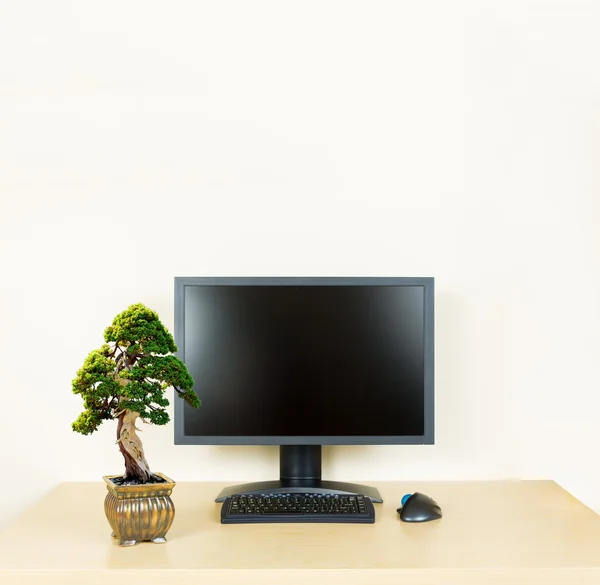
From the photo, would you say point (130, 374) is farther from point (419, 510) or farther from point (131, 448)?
point (419, 510)

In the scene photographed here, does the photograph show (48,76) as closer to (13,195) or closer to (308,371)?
(13,195)

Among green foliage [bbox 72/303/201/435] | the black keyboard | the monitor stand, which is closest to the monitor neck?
the monitor stand

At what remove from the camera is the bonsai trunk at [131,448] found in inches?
60.4

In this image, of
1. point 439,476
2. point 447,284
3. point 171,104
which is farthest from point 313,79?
point 439,476

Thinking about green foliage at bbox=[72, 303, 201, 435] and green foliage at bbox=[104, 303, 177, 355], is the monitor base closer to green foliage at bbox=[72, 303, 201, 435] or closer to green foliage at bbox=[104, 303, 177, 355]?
green foliage at bbox=[72, 303, 201, 435]

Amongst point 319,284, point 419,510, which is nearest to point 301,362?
point 319,284

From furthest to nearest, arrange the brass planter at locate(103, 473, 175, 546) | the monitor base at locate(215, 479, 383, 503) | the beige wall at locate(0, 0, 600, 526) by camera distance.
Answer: the beige wall at locate(0, 0, 600, 526) → the monitor base at locate(215, 479, 383, 503) → the brass planter at locate(103, 473, 175, 546)

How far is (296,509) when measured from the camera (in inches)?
64.8

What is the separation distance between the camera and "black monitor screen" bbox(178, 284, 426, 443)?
182 cm

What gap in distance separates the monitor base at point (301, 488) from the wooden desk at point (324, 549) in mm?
48

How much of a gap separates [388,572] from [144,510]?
19.4 inches

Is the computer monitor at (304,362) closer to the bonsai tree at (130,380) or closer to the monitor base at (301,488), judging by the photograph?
the monitor base at (301,488)

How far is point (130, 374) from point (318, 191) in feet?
2.68

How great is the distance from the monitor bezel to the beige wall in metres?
0.21
